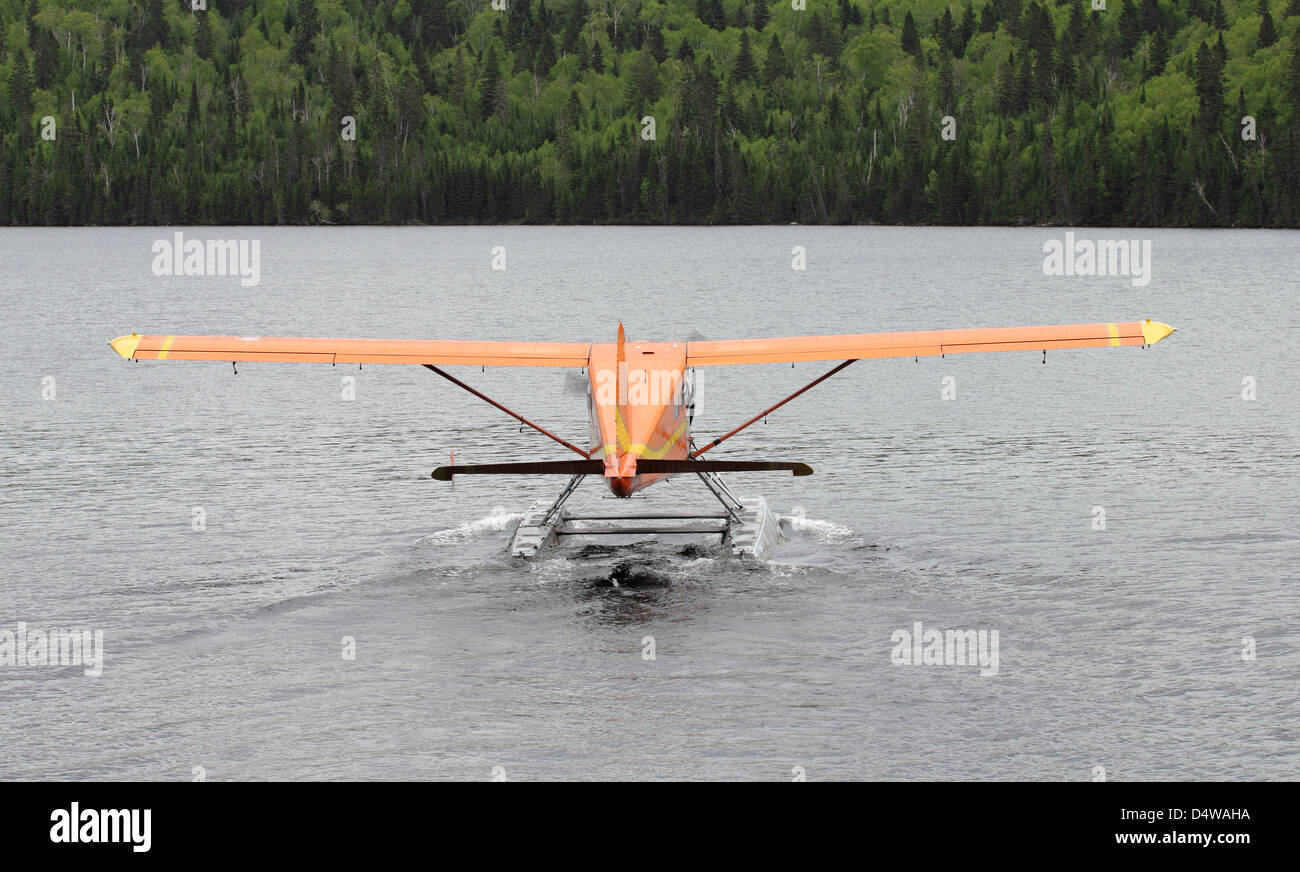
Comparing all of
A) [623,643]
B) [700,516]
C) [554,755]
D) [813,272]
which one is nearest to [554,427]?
[700,516]

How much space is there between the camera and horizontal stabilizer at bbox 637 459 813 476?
22.0 m

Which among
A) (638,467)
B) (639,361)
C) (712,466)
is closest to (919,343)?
(639,361)

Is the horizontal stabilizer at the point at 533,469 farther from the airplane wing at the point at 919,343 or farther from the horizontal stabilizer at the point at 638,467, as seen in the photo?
the airplane wing at the point at 919,343

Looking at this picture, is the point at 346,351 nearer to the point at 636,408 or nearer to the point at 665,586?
the point at 636,408

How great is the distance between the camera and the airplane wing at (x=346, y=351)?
2458cm

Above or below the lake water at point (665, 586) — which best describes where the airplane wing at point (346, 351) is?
above

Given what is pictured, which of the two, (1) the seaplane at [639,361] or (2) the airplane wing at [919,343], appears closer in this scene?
(1) the seaplane at [639,361]

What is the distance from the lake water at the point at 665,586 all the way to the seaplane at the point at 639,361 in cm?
82

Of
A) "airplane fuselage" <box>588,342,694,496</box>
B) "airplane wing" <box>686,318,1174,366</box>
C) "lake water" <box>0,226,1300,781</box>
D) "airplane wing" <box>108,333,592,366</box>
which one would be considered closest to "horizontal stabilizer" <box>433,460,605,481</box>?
"airplane fuselage" <box>588,342,694,496</box>

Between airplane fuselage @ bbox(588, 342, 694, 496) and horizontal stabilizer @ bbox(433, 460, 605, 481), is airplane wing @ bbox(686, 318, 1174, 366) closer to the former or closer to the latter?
airplane fuselage @ bbox(588, 342, 694, 496)

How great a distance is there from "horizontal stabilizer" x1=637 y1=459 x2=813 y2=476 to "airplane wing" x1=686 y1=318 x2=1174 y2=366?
2476 mm

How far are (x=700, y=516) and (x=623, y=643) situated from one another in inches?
221

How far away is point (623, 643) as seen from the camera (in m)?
21.4

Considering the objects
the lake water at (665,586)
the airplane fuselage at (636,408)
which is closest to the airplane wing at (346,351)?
the airplane fuselage at (636,408)
